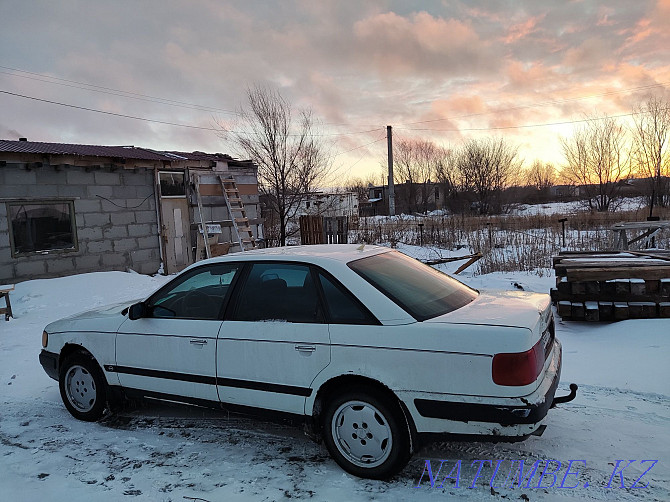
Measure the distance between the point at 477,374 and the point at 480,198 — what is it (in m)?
43.5

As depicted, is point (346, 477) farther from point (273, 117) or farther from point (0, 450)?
point (273, 117)

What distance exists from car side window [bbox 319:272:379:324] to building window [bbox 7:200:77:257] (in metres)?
9.63

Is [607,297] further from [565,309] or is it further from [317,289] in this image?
[317,289]

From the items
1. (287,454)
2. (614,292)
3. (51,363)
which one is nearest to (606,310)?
(614,292)

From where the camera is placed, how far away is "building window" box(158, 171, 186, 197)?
12.8m

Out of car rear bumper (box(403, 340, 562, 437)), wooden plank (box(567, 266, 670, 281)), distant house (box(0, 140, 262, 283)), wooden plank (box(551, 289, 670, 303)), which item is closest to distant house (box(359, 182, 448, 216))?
distant house (box(0, 140, 262, 283))

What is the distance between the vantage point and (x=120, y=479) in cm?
321

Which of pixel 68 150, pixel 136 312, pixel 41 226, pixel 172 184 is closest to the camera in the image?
pixel 136 312

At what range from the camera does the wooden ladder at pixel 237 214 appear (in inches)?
558

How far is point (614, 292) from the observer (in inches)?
259

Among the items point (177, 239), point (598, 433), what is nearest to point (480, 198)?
point (177, 239)

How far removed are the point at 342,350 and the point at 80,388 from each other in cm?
282

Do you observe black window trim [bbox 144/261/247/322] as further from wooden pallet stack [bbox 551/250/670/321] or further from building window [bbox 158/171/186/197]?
building window [bbox 158/171/186/197]

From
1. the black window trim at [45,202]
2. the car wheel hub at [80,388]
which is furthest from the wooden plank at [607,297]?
the black window trim at [45,202]
